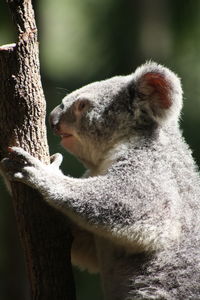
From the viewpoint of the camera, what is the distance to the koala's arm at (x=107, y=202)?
273cm

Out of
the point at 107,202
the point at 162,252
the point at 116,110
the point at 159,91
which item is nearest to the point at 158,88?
the point at 159,91

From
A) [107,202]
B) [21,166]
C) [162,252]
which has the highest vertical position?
[21,166]

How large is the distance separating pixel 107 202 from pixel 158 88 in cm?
68

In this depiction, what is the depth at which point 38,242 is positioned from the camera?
110 inches

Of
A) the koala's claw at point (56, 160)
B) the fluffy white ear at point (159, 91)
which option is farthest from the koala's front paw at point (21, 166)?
the fluffy white ear at point (159, 91)

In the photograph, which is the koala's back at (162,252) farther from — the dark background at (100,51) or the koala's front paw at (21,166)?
the dark background at (100,51)

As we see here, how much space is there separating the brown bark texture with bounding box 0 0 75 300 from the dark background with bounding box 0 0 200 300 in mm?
2338

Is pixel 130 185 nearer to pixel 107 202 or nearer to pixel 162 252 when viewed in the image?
pixel 107 202

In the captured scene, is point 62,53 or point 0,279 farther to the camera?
point 62,53

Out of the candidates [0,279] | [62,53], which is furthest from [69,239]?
[62,53]

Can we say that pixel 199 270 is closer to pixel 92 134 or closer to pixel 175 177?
pixel 175 177

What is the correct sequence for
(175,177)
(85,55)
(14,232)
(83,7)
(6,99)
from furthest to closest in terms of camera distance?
1. (83,7)
2. (85,55)
3. (14,232)
4. (175,177)
5. (6,99)

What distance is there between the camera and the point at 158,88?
3.06m

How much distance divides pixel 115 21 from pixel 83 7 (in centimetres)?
120
